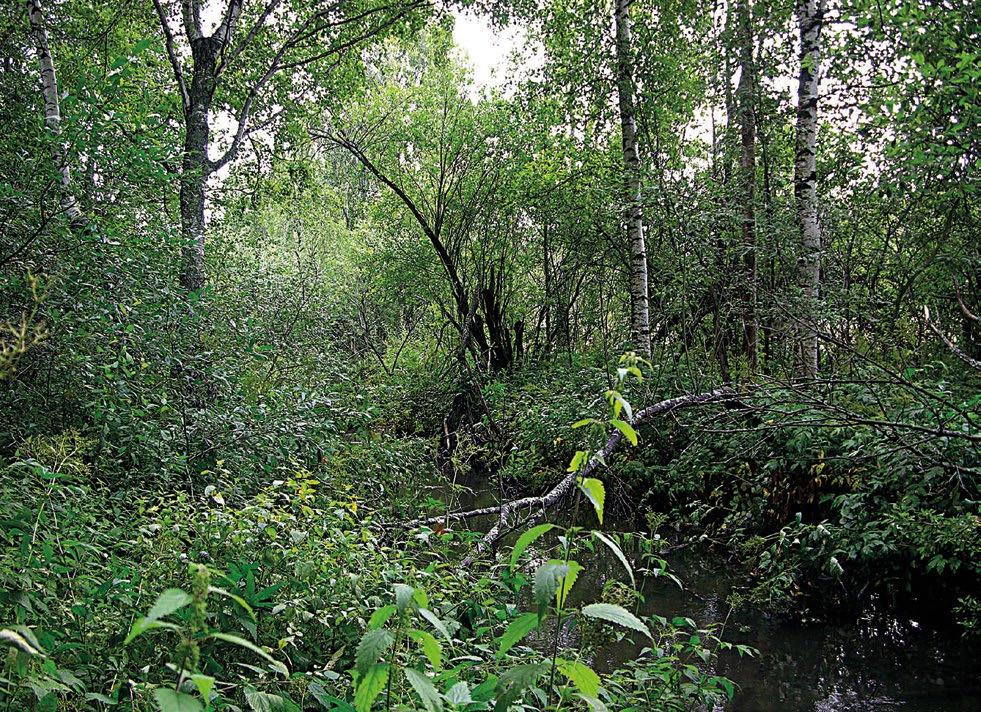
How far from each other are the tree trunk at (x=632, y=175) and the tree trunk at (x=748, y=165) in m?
1.42

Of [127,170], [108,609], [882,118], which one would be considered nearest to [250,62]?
[127,170]

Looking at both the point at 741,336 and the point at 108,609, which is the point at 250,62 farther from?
the point at 108,609

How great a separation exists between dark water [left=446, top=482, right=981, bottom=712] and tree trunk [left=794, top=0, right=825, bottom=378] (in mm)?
3413

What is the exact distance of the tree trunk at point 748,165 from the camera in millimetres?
8914

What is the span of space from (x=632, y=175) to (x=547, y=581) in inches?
379

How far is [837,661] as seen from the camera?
4.99m

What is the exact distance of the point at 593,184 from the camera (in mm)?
13305

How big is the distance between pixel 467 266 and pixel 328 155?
70.6 feet

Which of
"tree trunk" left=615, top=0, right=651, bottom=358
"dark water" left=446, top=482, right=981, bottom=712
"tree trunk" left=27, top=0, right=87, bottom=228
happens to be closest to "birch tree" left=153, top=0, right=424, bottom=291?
"tree trunk" left=27, top=0, right=87, bottom=228

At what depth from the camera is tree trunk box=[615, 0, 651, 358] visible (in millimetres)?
10586

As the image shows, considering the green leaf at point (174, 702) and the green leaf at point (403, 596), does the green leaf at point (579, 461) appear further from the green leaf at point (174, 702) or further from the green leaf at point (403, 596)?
the green leaf at point (174, 702)

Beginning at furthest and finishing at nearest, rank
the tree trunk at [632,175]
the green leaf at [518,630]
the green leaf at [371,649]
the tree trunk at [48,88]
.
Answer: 1. the tree trunk at [632,175]
2. the tree trunk at [48,88]
3. the green leaf at [518,630]
4. the green leaf at [371,649]

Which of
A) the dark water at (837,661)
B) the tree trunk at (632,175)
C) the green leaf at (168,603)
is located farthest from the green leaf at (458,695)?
the tree trunk at (632,175)

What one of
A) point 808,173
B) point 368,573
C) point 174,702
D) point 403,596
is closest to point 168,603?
point 174,702
